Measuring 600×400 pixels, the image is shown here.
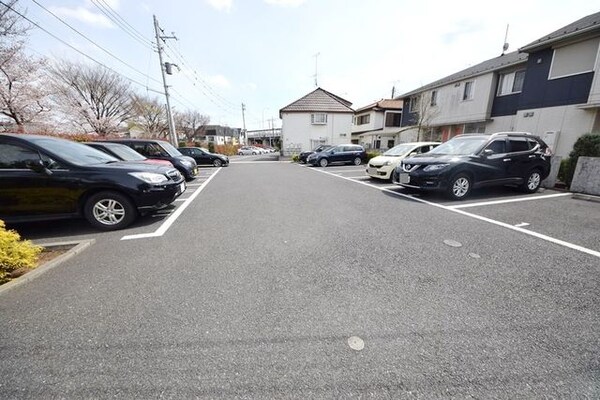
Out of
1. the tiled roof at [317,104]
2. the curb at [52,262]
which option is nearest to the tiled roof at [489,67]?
the tiled roof at [317,104]

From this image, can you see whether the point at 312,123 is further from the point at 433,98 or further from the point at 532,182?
the point at 532,182

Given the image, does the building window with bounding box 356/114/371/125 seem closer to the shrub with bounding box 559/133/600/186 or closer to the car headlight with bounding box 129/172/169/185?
the shrub with bounding box 559/133/600/186

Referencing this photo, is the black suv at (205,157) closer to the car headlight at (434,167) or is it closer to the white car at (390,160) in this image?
the white car at (390,160)

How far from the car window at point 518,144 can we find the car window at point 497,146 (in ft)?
0.85

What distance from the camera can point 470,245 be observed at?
3.51m

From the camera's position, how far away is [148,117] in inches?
1336

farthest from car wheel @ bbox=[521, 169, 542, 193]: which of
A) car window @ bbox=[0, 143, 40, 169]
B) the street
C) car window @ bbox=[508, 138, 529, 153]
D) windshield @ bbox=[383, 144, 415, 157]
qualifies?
car window @ bbox=[0, 143, 40, 169]

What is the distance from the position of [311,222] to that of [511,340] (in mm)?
3172

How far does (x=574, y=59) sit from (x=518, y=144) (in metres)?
8.18

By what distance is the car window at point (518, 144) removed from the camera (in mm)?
6484

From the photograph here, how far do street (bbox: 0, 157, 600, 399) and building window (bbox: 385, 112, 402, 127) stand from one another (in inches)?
958

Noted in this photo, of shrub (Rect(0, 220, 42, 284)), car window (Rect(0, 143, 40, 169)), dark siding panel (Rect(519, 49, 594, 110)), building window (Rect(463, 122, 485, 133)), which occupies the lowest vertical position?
shrub (Rect(0, 220, 42, 284))

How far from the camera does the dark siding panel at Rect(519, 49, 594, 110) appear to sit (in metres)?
10.1

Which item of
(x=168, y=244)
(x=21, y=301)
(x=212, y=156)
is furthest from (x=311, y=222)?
(x=212, y=156)
